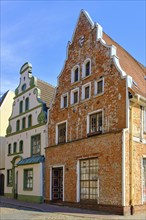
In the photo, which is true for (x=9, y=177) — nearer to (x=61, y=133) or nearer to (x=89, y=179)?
(x=61, y=133)

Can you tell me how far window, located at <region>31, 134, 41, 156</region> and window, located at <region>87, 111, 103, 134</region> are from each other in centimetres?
740

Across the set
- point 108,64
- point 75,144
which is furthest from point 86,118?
point 108,64

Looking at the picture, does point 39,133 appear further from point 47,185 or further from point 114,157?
point 114,157

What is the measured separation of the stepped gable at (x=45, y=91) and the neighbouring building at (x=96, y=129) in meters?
3.49

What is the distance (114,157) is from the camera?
1931 centimetres

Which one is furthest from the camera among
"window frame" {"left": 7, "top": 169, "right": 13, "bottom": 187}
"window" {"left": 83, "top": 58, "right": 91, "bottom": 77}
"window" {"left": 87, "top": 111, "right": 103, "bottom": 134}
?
"window frame" {"left": 7, "top": 169, "right": 13, "bottom": 187}

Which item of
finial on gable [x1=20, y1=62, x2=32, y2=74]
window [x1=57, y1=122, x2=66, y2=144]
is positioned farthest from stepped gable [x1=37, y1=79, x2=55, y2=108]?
window [x1=57, y1=122, x2=66, y2=144]

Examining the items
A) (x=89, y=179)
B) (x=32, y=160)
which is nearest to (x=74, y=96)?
(x=89, y=179)

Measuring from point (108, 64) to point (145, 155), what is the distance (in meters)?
6.09

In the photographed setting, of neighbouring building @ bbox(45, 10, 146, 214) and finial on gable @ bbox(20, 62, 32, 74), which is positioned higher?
finial on gable @ bbox(20, 62, 32, 74)

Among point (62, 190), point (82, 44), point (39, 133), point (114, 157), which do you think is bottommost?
point (62, 190)

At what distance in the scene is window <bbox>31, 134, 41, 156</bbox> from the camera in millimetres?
28422

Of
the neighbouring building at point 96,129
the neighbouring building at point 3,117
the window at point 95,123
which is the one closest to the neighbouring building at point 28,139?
the neighbouring building at point 96,129

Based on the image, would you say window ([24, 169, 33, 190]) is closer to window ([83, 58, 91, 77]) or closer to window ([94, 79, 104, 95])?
window ([83, 58, 91, 77])
